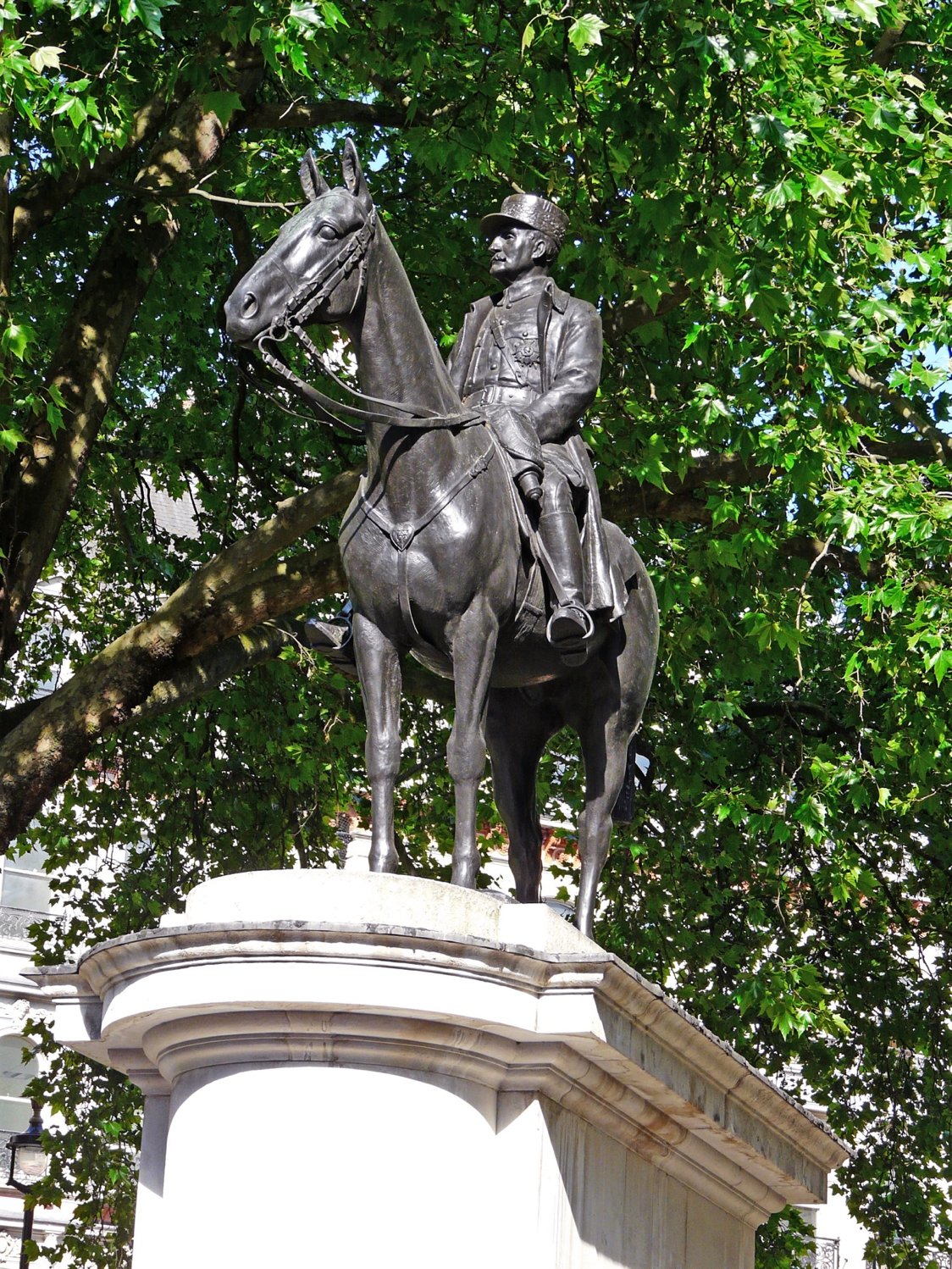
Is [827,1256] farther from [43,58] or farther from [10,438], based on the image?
[43,58]

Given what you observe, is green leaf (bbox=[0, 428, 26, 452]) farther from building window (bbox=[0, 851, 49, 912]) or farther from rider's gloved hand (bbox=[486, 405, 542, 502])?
building window (bbox=[0, 851, 49, 912])

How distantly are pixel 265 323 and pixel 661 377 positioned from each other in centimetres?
640

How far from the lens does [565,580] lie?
675 centimetres

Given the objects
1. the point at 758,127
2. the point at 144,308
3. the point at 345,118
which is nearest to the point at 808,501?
the point at 758,127

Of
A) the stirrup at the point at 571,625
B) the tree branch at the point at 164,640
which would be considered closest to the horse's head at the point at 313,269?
the stirrup at the point at 571,625

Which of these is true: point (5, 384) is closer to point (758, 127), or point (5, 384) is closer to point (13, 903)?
point (758, 127)

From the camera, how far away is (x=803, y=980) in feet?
41.5

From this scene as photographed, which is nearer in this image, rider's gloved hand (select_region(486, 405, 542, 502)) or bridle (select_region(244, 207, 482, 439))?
bridle (select_region(244, 207, 482, 439))

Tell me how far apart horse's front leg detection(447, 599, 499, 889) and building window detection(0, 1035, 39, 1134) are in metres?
25.5

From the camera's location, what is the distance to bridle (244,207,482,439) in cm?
612

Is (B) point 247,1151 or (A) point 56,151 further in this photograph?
(A) point 56,151

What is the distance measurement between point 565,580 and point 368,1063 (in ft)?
6.32

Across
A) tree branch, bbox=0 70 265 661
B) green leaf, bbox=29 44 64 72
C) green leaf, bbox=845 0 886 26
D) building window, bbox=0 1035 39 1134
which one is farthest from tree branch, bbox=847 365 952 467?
building window, bbox=0 1035 39 1134

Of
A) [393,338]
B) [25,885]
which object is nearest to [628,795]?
[393,338]
